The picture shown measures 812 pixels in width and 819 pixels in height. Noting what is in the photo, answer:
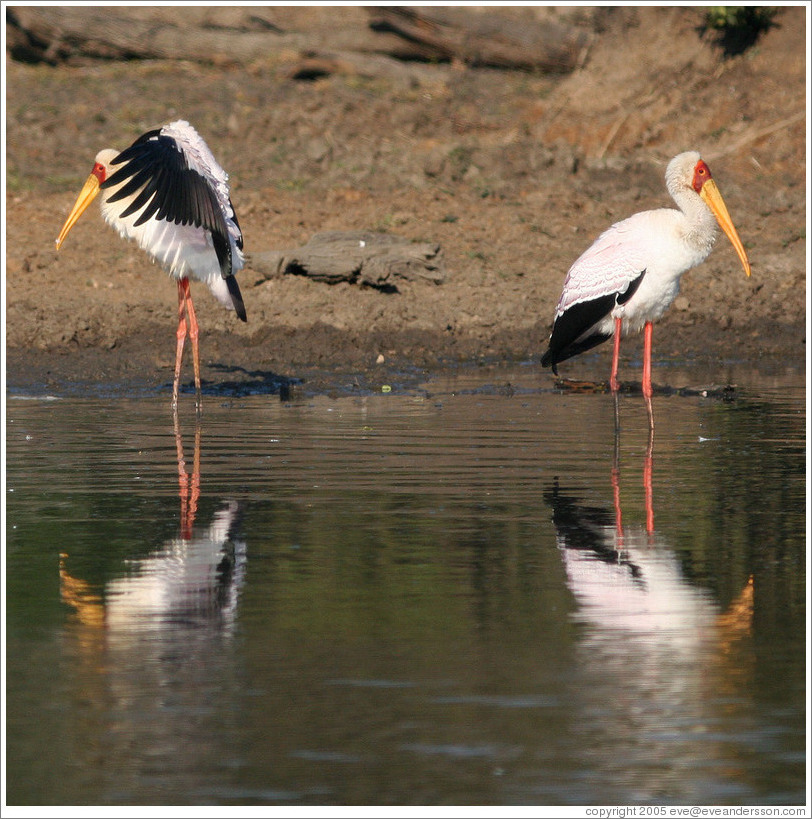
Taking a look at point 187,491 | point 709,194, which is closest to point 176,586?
point 187,491

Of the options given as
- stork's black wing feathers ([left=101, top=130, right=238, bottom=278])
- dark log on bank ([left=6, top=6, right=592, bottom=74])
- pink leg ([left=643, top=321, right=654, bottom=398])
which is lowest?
pink leg ([left=643, top=321, right=654, bottom=398])

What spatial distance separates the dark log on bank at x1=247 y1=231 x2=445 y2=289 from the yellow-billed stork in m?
4.25

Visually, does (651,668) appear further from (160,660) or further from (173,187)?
(173,187)

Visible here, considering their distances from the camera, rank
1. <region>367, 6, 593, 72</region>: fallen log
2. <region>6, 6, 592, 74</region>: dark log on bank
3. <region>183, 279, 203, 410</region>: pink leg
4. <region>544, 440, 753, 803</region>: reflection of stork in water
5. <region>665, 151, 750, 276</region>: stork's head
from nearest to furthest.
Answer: <region>544, 440, 753, 803</region>: reflection of stork in water, <region>665, 151, 750, 276</region>: stork's head, <region>183, 279, 203, 410</region>: pink leg, <region>6, 6, 592, 74</region>: dark log on bank, <region>367, 6, 593, 72</region>: fallen log

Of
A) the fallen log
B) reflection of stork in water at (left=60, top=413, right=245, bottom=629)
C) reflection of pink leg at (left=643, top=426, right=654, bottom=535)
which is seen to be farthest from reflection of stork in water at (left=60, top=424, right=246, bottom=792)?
the fallen log

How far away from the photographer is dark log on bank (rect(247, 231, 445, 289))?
50.5ft

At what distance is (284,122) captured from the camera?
67.6 ft

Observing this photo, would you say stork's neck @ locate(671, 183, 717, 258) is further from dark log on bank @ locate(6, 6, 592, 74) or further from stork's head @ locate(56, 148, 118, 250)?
dark log on bank @ locate(6, 6, 592, 74)

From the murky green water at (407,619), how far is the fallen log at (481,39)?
48.8 ft

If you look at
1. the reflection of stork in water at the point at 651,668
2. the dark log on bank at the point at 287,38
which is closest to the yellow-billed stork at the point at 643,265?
the reflection of stork in water at the point at 651,668

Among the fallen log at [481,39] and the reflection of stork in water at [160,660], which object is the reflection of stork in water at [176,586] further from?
the fallen log at [481,39]

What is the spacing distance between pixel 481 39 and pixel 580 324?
1391 cm

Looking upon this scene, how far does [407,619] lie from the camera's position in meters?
5.68

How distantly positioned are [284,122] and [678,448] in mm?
11991
